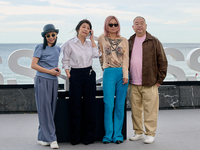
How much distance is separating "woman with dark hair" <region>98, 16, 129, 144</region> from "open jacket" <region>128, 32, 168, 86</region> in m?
0.23

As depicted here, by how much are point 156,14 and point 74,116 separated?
38538mm

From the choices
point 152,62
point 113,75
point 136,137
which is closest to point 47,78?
point 113,75

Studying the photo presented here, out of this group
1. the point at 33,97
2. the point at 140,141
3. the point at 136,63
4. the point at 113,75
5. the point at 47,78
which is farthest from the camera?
the point at 33,97

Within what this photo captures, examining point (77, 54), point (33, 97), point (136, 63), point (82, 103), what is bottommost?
point (33, 97)

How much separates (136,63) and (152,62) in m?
0.19

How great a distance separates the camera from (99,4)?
130ft

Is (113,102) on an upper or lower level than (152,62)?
lower

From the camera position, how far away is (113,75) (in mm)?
4121

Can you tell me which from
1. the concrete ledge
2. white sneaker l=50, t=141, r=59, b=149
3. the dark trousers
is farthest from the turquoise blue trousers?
the concrete ledge

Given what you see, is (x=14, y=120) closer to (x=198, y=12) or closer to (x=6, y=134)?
(x=6, y=134)

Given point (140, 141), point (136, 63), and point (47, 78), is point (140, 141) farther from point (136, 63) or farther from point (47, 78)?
point (47, 78)

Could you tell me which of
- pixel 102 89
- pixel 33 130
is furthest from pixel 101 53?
pixel 33 130

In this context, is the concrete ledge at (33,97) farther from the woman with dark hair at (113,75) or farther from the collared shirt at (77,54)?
the collared shirt at (77,54)

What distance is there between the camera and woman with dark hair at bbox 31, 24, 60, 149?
13.1 ft
